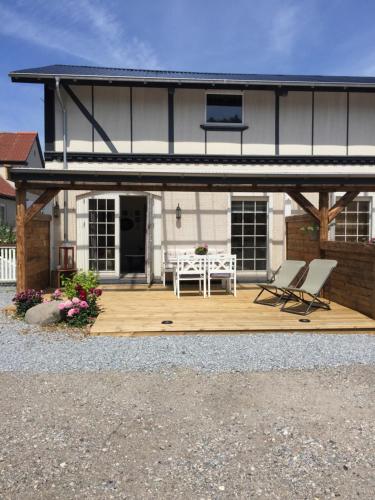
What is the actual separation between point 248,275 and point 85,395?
7561mm

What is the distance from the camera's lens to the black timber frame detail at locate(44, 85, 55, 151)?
9.85m

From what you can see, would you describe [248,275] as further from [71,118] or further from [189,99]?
[71,118]

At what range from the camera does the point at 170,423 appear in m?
2.98

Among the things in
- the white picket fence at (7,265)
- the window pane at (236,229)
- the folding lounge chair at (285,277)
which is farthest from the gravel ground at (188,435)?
the window pane at (236,229)

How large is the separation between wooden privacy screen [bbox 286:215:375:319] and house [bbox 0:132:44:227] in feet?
54.3

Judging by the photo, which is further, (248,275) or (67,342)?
(248,275)

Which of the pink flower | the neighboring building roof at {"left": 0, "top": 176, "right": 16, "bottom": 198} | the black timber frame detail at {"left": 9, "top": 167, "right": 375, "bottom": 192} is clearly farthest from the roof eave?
the neighboring building roof at {"left": 0, "top": 176, "right": 16, "bottom": 198}

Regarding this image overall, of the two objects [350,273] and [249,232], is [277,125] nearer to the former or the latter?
[249,232]

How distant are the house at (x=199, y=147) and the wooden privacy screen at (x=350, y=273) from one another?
2327 mm

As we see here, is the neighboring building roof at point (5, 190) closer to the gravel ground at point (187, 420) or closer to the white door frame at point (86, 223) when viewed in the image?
the white door frame at point (86, 223)

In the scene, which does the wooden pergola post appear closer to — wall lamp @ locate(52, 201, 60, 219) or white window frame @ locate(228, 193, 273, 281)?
wall lamp @ locate(52, 201, 60, 219)

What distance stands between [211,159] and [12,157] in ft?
52.4

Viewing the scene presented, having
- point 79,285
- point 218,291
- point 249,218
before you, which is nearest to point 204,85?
point 249,218

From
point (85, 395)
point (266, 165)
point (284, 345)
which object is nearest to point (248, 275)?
point (266, 165)
